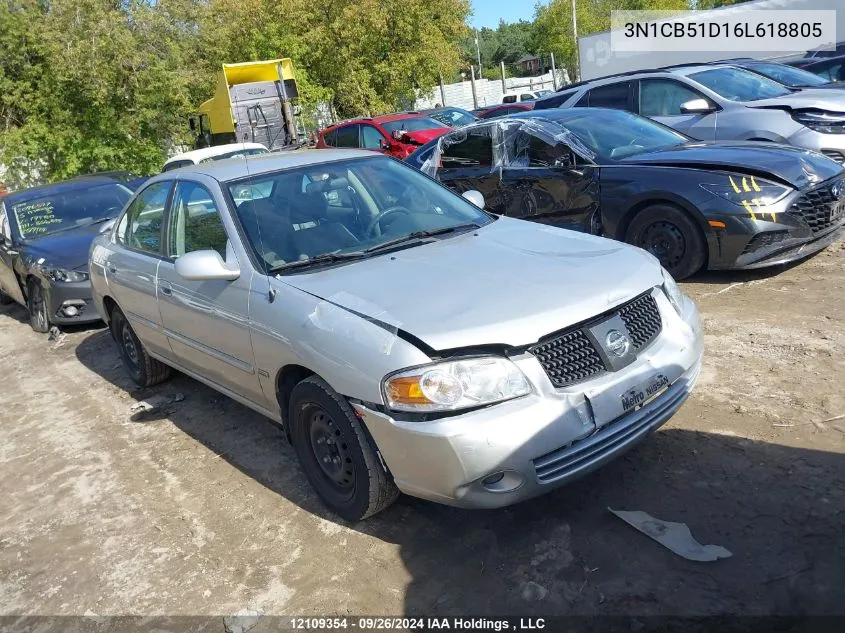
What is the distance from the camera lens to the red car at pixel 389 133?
14359 millimetres

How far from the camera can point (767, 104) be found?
27.5 feet

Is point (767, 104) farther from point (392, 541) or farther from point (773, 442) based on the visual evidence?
point (392, 541)

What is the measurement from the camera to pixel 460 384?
9.65 feet

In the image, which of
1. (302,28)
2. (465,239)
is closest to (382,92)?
(302,28)

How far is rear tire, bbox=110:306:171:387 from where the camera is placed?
19.1ft

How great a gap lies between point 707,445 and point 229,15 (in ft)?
90.6

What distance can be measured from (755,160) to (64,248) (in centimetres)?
706

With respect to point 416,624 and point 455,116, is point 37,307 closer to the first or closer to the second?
point 416,624

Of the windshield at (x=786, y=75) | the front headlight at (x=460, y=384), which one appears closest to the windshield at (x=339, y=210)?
the front headlight at (x=460, y=384)

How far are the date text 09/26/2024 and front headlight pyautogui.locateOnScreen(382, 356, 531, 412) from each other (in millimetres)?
808

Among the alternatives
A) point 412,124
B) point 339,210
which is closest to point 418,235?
point 339,210

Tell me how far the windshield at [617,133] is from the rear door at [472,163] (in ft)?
2.63

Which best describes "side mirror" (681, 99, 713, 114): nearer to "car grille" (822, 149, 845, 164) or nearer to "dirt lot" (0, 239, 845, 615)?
"car grille" (822, 149, 845, 164)

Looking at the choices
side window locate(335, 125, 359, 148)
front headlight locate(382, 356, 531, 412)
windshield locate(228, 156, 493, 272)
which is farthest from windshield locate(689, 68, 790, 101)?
side window locate(335, 125, 359, 148)
